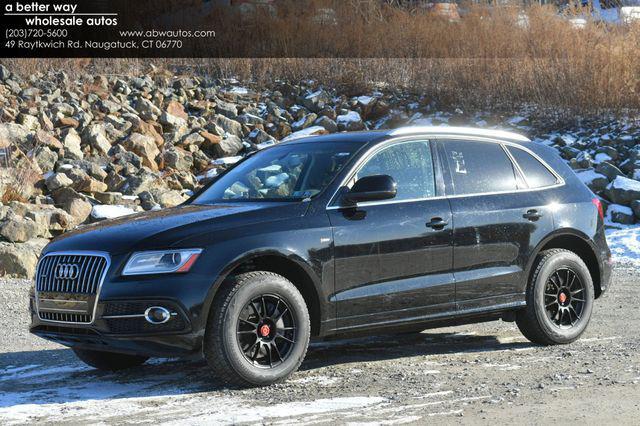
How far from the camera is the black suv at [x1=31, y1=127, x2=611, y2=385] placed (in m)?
6.93

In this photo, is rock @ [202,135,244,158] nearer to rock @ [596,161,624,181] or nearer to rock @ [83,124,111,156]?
rock @ [83,124,111,156]

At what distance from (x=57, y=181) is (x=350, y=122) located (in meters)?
6.97

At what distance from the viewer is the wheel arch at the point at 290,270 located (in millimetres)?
7102

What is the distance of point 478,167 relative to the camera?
860 centimetres

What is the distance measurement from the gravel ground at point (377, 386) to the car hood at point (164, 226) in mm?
969

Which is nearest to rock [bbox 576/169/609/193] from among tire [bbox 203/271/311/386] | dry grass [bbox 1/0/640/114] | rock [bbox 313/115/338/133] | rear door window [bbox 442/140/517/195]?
dry grass [bbox 1/0/640/114]

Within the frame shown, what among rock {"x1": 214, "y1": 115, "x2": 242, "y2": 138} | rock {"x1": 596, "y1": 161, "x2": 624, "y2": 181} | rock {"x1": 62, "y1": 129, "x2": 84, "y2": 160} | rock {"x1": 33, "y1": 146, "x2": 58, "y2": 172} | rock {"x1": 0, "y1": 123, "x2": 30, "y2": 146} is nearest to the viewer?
rock {"x1": 596, "y1": 161, "x2": 624, "y2": 181}

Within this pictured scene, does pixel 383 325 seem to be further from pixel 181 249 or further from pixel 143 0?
pixel 143 0

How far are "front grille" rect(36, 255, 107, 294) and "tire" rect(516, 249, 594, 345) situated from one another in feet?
11.4

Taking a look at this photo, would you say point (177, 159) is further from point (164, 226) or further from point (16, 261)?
point (164, 226)

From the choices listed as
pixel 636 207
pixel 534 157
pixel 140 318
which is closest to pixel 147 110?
pixel 636 207

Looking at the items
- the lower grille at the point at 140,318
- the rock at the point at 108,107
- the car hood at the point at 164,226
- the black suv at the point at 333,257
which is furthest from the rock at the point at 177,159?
the lower grille at the point at 140,318

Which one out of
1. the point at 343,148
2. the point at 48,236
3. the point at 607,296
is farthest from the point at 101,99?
the point at 343,148

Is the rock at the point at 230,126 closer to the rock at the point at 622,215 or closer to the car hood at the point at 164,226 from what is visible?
the rock at the point at 622,215
